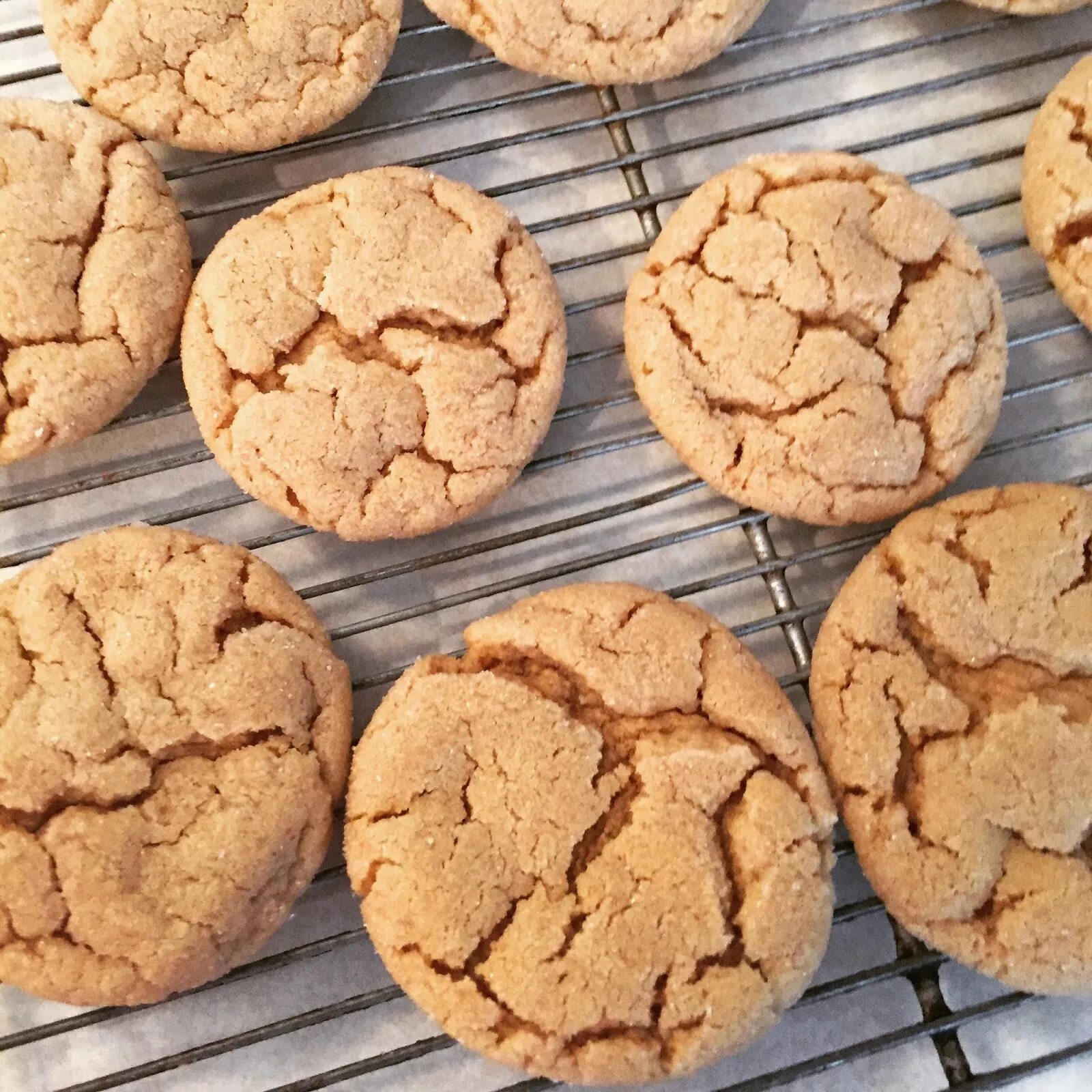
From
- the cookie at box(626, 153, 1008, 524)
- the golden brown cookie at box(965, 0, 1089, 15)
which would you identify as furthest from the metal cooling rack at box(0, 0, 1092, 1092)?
the cookie at box(626, 153, 1008, 524)

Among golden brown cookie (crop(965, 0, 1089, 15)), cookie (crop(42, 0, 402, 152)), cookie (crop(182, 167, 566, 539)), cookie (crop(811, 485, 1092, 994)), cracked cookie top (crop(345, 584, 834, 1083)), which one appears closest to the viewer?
cracked cookie top (crop(345, 584, 834, 1083))

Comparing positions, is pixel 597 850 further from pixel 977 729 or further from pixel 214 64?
pixel 214 64

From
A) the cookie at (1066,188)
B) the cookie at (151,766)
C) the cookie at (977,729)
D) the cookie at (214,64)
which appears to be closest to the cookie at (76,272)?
the cookie at (214,64)

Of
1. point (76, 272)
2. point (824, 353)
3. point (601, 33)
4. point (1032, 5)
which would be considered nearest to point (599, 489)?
point (824, 353)

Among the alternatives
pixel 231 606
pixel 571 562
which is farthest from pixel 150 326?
pixel 571 562

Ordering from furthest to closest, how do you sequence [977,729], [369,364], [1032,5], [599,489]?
[1032,5] < [599,489] < [369,364] < [977,729]

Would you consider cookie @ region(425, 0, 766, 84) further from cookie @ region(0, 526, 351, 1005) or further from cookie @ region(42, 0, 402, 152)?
cookie @ region(0, 526, 351, 1005)
